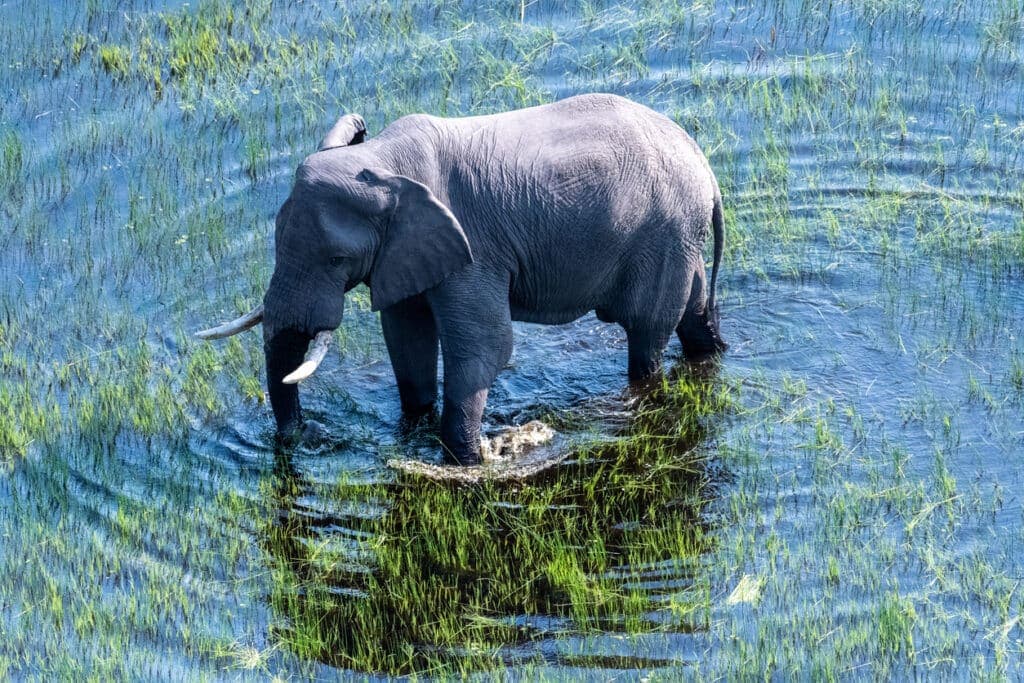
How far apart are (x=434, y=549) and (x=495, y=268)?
4.89 ft

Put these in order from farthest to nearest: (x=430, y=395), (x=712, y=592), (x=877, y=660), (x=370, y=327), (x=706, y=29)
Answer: (x=706, y=29), (x=370, y=327), (x=430, y=395), (x=712, y=592), (x=877, y=660)

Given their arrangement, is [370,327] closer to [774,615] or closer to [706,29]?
[774,615]

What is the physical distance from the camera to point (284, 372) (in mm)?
8906

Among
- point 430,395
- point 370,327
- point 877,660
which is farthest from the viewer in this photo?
point 370,327

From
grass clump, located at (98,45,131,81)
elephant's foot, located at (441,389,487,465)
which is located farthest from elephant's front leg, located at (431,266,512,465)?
grass clump, located at (98,45,131,81)

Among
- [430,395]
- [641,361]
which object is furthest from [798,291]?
[430,395]

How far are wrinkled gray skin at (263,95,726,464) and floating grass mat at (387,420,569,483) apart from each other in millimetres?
98

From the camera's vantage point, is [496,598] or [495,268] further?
[495,268]

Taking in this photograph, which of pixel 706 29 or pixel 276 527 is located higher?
pixel 706 29

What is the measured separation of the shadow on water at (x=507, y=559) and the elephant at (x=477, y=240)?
17.3 inches

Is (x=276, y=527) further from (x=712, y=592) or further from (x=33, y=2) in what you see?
(x=33, y=2)

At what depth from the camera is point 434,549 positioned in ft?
28.6

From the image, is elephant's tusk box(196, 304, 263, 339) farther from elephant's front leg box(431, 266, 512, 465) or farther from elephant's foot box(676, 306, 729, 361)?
elephant's foot box(676, 306, 729, 361)

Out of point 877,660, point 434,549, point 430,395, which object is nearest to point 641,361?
point 430,395
